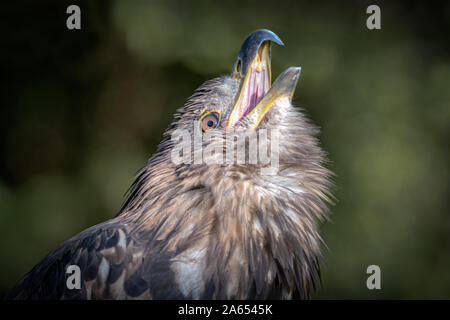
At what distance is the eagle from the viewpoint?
75.2 inches

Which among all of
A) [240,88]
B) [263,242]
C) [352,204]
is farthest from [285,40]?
[263,242]

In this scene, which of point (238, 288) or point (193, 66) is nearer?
point (238, 288)

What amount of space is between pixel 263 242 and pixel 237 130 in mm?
551

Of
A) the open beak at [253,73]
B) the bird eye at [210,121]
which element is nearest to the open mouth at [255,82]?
the open beak at [253,73]

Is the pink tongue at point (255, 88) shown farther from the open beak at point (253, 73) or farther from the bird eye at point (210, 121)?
the bird eye at point (210, 121)

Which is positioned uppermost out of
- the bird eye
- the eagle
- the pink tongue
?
the pink tongue

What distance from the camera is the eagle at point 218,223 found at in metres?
1.91

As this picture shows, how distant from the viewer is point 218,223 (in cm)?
202

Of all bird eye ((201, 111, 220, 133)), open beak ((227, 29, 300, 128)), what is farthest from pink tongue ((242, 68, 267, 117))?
bird eye ((201, 111, 220, 133))

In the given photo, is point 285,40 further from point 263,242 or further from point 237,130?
point 263,242

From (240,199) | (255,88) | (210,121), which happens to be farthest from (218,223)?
(255,88)

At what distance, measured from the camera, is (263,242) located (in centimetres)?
202

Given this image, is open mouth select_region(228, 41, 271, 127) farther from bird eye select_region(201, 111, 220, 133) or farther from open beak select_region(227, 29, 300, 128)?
bird eye select_region(201, 111, 220, 133)

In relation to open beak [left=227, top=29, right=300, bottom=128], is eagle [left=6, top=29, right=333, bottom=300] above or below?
below
